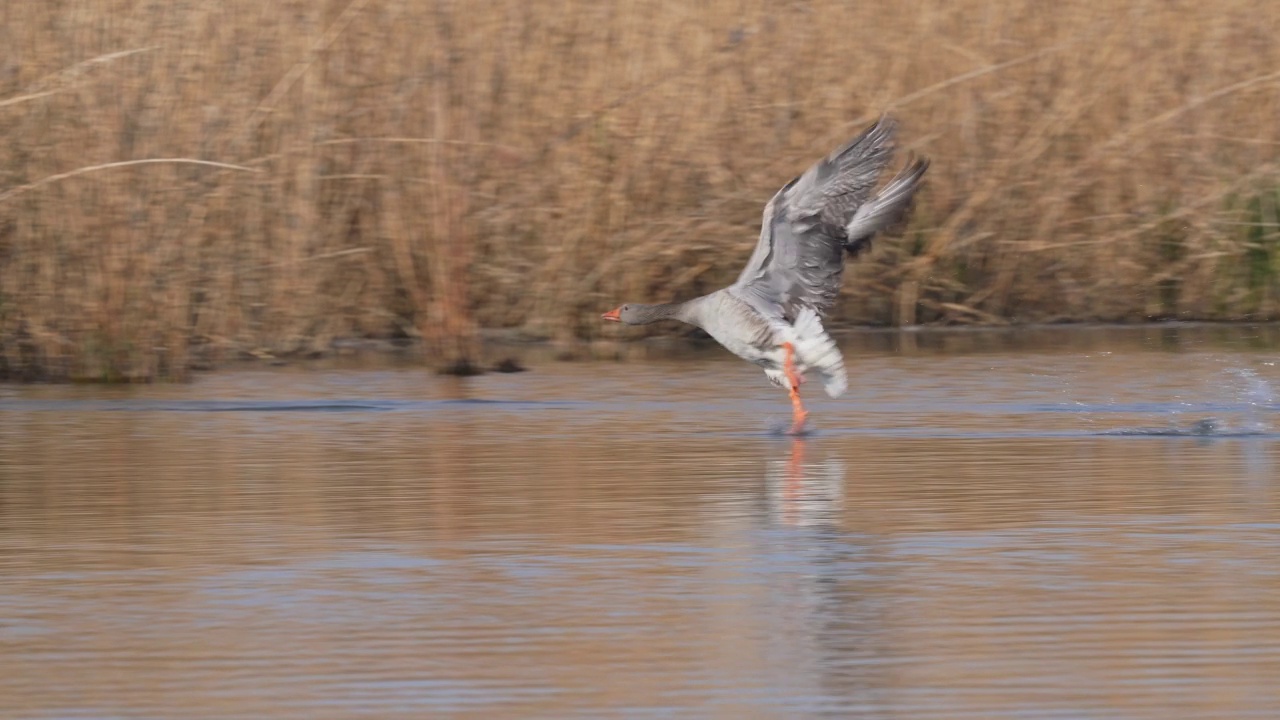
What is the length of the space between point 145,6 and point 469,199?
233cm

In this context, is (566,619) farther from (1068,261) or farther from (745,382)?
(1068,261)

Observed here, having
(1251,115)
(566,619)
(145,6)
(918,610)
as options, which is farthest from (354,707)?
(1251,115)

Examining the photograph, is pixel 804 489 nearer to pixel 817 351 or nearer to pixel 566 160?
pixel 817 351

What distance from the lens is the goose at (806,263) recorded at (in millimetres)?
10516

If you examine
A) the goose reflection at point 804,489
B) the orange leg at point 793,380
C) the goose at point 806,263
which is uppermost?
the goose at point 806,263

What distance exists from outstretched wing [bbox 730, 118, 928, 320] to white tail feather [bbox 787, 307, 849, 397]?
13cm

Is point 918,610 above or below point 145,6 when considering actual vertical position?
below

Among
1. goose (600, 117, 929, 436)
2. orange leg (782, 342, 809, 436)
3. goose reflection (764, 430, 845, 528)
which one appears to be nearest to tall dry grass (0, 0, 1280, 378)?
goose (600, 117, 929, 436)

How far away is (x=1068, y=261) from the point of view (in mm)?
15656

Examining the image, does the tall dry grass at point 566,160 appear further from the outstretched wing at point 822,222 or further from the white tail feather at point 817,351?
the white tail feather at point 817,351

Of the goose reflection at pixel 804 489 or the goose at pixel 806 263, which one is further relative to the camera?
the goose at pixel 806 263

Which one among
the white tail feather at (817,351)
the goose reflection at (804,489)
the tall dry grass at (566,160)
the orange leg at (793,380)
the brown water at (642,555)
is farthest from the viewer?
the tall dry grass at (566,160)

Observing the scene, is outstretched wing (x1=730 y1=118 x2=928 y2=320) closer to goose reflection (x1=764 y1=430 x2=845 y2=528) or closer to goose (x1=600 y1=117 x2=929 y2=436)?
goose (x1=600 y1=117 x2=929 y2=436)

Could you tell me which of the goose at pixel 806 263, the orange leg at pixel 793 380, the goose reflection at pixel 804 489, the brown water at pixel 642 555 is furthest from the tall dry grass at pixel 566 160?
the goose reflection at pixel 804 489
